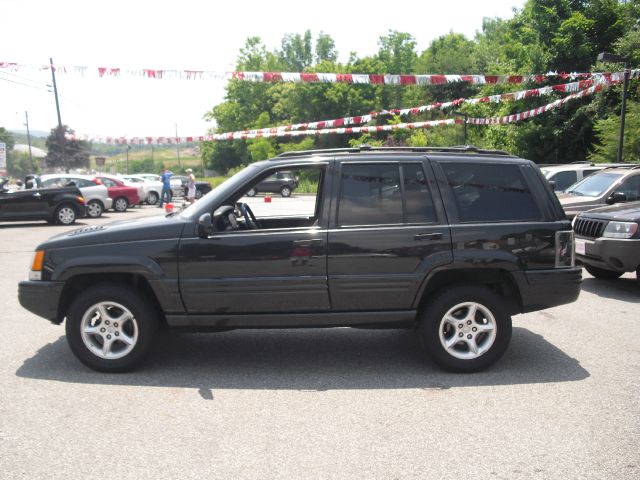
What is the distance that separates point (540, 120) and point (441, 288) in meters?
28.3

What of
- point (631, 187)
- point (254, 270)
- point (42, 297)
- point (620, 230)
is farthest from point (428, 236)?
point (631, 187)

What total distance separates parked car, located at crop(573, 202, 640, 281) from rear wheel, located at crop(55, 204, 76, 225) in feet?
49.5

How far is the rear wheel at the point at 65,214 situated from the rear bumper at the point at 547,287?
54.5ft

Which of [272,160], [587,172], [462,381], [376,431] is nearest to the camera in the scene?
[376,431]

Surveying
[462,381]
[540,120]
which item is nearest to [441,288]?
[462,381]

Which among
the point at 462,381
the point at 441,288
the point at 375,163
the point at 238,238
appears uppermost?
the point at 375,163

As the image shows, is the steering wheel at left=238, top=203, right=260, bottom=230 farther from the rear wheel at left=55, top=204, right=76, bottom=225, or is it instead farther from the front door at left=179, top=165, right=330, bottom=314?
the rear wheel at left=55, top=204, right=76, bottom=225

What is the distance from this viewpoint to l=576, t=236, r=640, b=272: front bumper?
315 inches

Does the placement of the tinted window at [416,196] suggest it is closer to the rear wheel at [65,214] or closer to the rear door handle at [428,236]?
the rear door handle at [428,236]

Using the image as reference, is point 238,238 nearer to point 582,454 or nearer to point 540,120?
point 582,454

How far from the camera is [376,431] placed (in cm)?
399

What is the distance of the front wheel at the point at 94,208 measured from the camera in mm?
21734

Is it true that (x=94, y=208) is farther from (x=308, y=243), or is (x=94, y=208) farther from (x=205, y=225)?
(x=308, y=243)

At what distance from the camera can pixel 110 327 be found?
510 centimetres
